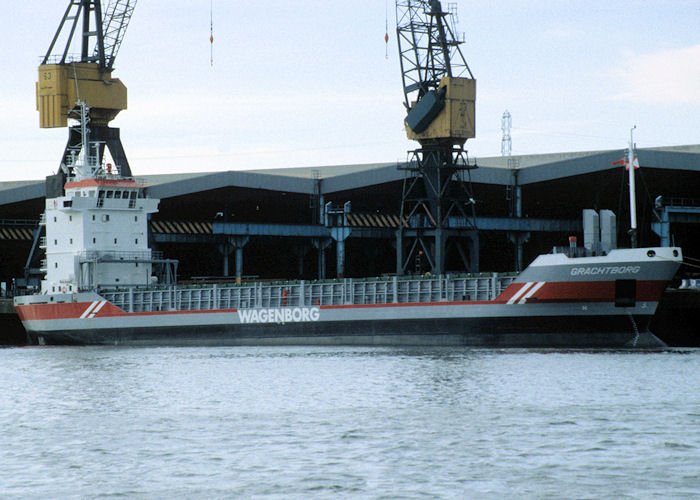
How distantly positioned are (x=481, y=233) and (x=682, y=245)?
1958 cm

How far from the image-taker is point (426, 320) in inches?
2292

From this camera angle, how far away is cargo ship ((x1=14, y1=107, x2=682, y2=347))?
173ft

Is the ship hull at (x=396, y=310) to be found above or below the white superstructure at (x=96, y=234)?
below

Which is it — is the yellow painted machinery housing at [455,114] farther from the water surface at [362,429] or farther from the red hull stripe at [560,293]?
the water surface at [362,429]

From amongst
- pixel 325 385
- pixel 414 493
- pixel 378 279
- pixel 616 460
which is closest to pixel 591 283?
pixel 378 279

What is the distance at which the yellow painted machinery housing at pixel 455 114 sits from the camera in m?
81.2

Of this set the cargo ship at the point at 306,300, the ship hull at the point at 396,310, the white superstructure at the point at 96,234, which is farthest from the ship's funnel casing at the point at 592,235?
the white superstructure at the point at 96,234

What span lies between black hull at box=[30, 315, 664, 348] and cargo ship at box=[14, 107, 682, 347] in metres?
0.06

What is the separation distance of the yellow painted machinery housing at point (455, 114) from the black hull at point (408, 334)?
24425 millimetres

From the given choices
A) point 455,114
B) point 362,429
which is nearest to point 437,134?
point 455,114

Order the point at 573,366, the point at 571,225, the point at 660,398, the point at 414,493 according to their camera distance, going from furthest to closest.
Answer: the point at 571,225 < the point at 573,366 < the point at 660,398 < the point at 414,493

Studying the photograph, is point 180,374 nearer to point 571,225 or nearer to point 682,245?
point 571,225

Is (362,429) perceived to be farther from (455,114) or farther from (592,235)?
(455,114)

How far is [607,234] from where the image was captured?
181 ft
